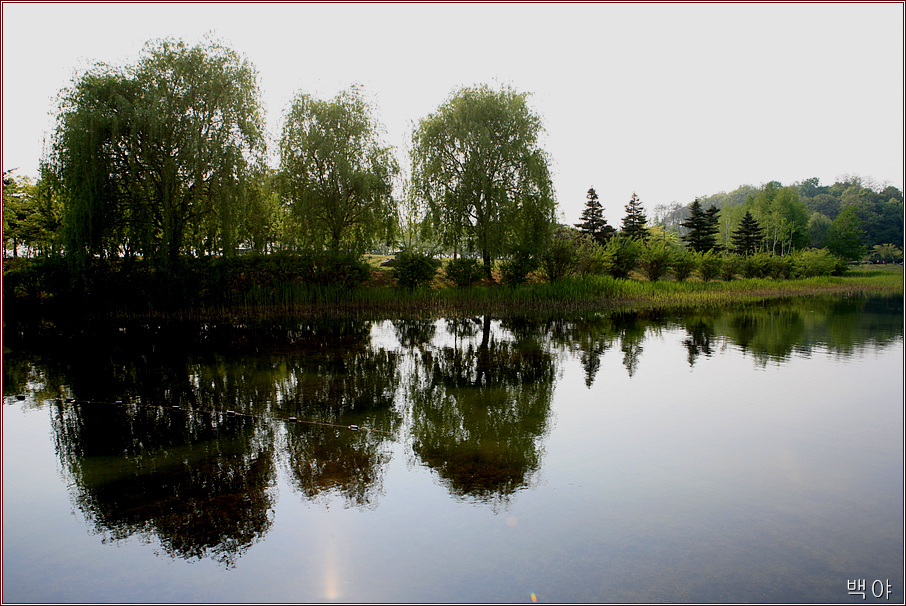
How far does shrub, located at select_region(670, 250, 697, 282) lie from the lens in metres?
34.5

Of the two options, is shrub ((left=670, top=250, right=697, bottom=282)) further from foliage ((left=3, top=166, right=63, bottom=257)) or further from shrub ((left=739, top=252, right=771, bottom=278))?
foliage ((left=3, top=166, right=63, bottom=257))

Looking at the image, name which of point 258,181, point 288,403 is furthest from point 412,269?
point 288,403

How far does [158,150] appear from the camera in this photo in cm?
1870

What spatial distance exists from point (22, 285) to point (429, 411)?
19.8m

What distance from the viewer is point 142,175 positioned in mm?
18984

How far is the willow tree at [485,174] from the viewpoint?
25203 millimetres

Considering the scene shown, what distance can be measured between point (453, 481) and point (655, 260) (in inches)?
1229

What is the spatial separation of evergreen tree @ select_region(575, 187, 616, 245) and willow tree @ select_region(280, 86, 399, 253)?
2426 centimetres

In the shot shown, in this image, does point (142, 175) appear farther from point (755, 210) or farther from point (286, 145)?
point (755, 210)

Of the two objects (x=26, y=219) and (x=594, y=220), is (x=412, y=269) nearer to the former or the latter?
(x=26, y=219)

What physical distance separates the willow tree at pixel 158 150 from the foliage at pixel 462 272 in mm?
9217

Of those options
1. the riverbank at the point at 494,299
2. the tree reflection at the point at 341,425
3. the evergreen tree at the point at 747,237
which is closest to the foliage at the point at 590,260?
the riverbank at the point at 494,299

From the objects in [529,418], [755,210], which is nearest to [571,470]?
[529,418]

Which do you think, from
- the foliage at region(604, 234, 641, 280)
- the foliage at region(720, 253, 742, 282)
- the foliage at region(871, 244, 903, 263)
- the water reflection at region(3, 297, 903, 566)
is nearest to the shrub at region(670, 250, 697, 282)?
the foliage at region(604, 234, 641, 280)
